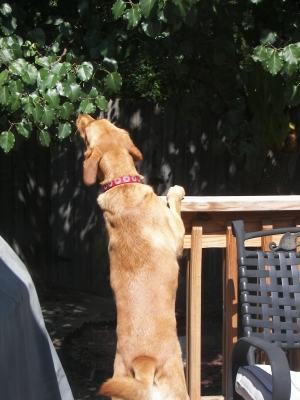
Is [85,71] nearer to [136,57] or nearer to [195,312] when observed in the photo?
[136,57]

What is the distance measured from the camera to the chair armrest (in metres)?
2.59

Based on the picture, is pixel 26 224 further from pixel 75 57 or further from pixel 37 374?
pixel 37 374

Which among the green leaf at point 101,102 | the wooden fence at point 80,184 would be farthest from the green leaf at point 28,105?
the wooden fence at point 80,184

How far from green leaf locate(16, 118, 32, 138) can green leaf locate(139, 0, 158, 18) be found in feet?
3.67

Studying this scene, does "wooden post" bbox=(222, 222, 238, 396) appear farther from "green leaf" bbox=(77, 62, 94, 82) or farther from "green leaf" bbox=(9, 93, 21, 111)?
"green leaf" bbox=(9, 93, 21, 111)

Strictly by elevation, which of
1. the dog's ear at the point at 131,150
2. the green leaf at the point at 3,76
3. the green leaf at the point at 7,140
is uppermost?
the green leaf at the point at 3,76

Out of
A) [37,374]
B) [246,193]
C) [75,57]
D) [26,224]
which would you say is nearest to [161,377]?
[37,374]

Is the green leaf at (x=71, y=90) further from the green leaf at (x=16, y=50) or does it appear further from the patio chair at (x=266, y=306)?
the patio chair at (x=266, y=306)

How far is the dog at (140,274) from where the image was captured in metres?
3.10

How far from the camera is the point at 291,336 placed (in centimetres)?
310

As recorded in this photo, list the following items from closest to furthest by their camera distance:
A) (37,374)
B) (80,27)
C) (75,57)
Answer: (37,374)
(75,57)
(80,27)

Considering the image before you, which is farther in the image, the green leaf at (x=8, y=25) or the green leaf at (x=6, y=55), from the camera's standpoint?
the green leaf at (x=8, y=25)

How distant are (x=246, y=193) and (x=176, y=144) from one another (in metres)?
1.49

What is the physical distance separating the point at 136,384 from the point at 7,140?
84.7 inches
